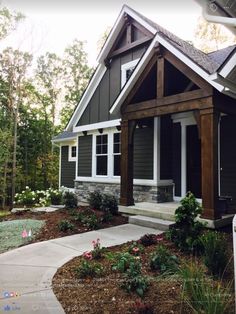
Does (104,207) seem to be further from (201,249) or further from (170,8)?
(170,8)

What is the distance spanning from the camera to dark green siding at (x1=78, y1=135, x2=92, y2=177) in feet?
37.1

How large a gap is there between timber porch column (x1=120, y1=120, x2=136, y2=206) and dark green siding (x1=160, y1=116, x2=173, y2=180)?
124 cm

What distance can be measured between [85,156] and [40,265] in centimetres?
758

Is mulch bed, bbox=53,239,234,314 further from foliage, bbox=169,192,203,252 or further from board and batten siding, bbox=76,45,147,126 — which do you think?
board and batten siding, bbox=76,45,147,126

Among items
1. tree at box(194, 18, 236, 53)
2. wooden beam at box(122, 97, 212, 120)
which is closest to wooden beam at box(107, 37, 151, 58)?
wooden beam at box(122, 97, 212, 120)

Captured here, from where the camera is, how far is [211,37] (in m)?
17.0

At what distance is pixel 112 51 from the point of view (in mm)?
10414

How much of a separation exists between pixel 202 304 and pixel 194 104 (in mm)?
4474

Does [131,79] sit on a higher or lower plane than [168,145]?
higher

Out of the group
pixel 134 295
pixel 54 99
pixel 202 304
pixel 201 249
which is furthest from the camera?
pixel 54 99

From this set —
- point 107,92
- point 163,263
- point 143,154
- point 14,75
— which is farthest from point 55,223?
point 14,75

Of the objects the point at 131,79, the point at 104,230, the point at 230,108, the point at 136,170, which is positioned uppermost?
the point at 131,79

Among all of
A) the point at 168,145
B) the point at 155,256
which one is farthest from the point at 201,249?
the point at 168,145

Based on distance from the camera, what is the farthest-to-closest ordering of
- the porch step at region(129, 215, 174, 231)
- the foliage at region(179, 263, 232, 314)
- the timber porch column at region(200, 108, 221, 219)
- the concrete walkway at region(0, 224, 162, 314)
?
1. the porch step at region(129, 215, 174, 231)
2. the timber porch column at region(200, 108, 221, 219)
3. the concrete walkway at region(0, 224, 162, 314)
4. the foliage at region(179, 263, 232, 314)
